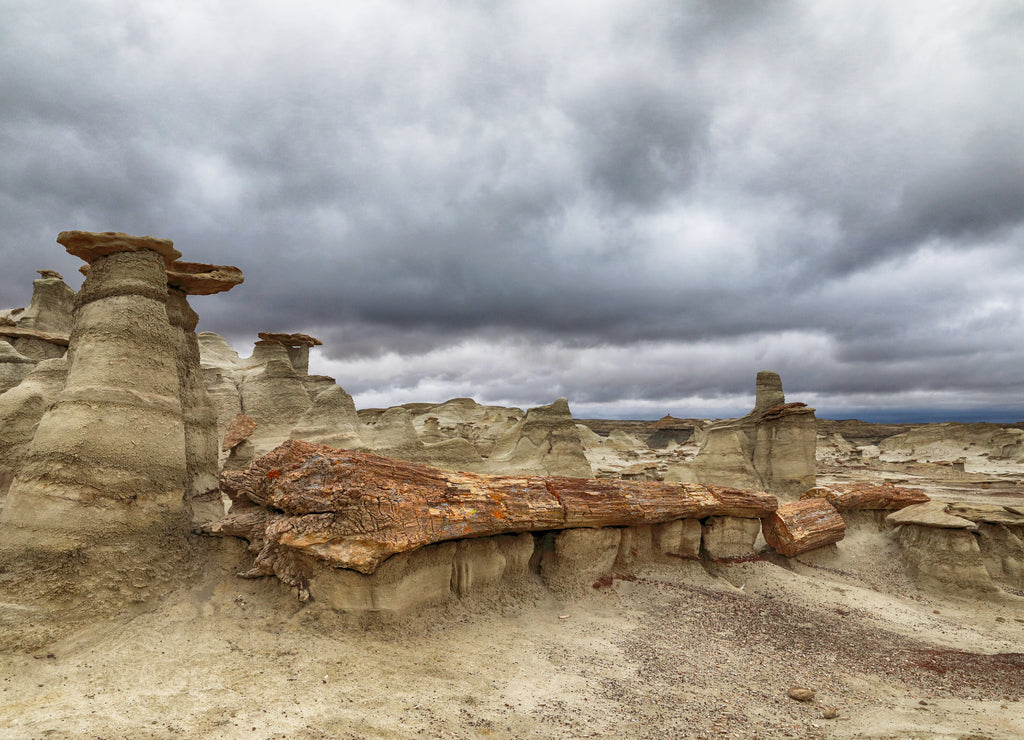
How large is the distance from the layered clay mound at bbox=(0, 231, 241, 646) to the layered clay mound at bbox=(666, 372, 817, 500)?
1863 cm

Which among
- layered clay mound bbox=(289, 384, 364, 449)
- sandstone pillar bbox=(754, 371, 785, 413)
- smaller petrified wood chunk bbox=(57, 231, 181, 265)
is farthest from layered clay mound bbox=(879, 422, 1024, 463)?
smaller petrified wood chunk bbox=(57, 231, 181, 265)

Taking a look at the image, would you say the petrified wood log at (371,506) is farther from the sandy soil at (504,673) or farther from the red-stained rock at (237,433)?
the red-stained rock at (237,433)

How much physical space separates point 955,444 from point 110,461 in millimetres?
60453

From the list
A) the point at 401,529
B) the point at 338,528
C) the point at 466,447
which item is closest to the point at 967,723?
the point at 401,529

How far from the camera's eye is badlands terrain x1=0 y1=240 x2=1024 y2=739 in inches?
171

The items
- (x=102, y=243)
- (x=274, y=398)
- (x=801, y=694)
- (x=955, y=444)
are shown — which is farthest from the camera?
(x=955, y=444)

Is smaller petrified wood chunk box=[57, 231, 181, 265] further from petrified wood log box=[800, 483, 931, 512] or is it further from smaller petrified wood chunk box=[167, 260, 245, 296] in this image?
petrified wood log box=[800, 483, 931, 512]

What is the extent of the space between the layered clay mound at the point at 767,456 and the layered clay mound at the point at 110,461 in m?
18.6

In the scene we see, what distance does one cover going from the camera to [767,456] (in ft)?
72.0

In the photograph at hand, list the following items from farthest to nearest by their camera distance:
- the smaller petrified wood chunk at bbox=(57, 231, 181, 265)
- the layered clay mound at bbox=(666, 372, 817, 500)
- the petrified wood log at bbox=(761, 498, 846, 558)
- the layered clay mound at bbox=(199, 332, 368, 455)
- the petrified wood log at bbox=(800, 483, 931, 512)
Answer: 1. the layered clay mound at bbox=(666, 372, 817, 500)
2. the layered clay mound at bbox=(199, 332, 368, 455)
3. the petrified wood log at bbox=(800, 483, 931, 512)
4. the petrified wood log at bbox=(761, 498, 846, 558)
5. the smaller petrified wood chunk at bbox=(57, 231, 181, 265)

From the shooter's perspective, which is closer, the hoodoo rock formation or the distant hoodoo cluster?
the distant hoodoo cluster

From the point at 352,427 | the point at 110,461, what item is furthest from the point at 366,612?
the point at 352,427

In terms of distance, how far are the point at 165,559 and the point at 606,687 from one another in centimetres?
523

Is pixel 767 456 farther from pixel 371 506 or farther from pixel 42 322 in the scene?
pixel 42 322
